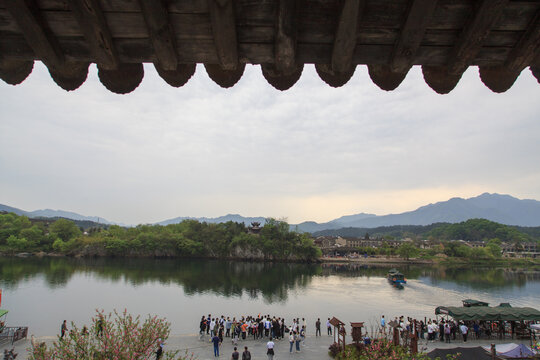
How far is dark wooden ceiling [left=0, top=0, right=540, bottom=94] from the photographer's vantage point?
102 inches

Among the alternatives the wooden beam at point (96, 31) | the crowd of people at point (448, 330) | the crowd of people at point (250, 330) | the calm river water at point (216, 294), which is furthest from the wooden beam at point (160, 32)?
the calm river water at point (216, 294)

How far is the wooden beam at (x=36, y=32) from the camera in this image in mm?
2504

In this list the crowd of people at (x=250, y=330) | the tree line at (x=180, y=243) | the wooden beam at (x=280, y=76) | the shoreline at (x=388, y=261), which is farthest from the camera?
the shoreline at (x=388, y=261)

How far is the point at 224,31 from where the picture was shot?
2689 millimetres

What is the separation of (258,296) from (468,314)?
963 inches

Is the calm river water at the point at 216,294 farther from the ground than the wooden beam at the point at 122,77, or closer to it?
closer to it

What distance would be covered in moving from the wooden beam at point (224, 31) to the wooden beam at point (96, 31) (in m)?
0.95

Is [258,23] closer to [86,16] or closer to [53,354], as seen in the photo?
[86,16]

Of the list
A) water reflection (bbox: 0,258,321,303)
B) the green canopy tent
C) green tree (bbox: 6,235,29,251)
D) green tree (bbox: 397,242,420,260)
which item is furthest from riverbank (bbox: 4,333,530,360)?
green tree (bbox: 6,235,29,251)

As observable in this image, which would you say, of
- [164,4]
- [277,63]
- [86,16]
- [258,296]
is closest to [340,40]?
[277,63]

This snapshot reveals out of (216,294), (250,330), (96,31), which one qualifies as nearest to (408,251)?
(216,294)

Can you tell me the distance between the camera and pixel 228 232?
295 ft

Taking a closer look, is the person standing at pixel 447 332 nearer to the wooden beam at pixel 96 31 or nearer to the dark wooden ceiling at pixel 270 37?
the dark wooden ceiling at pixel 270 37

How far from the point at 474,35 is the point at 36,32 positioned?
3.81m
